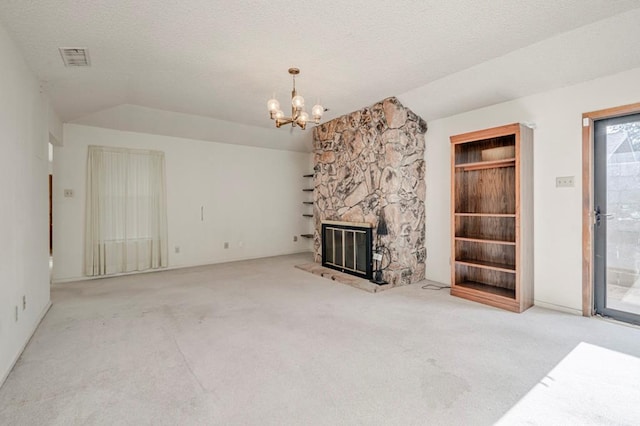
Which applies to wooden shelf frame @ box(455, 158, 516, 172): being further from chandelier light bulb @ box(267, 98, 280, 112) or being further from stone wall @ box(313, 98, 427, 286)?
chandelier light bulb @ box(267, 98, 280, 112)

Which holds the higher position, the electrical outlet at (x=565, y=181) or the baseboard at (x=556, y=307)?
the electrical outlet at (x=565, y=181)

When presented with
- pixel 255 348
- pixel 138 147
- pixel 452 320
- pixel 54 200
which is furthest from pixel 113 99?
pixel 452 320

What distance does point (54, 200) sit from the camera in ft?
15.9

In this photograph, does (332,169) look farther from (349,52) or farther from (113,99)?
(113,99)

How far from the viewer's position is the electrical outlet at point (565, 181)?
133 inches

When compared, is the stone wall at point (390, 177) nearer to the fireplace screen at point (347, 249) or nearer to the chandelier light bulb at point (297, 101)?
the fireplace screen at point (347, 249)

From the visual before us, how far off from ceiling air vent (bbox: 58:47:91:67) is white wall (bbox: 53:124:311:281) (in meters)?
2.35

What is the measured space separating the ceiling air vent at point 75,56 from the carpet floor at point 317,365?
8.65 ft

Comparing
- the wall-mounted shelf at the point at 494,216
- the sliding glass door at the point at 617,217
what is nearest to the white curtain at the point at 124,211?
the wall-mounted shelf at the point at 494,216

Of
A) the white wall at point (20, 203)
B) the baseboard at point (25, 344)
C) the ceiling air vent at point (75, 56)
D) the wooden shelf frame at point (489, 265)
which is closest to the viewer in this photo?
the baseboard at point (25, 344)

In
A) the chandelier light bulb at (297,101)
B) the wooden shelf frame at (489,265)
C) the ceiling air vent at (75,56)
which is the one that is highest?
the ceiling air vent at (75,56)

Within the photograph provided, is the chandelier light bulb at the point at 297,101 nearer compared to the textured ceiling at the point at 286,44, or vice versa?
the textured ceiling at the point at 286,44

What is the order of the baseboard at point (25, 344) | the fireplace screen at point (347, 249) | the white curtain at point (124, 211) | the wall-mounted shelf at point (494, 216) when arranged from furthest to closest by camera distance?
the white curtain at point (124, 211) → the fireplace screen at point (347, 249) → the wall-mounted shelf at point (494, 216) → the baseboard at point (25, 344)

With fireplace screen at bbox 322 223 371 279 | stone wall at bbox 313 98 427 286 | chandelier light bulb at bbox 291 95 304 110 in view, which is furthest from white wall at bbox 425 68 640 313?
chandelier light bulb at bbox 291 95 304 110
